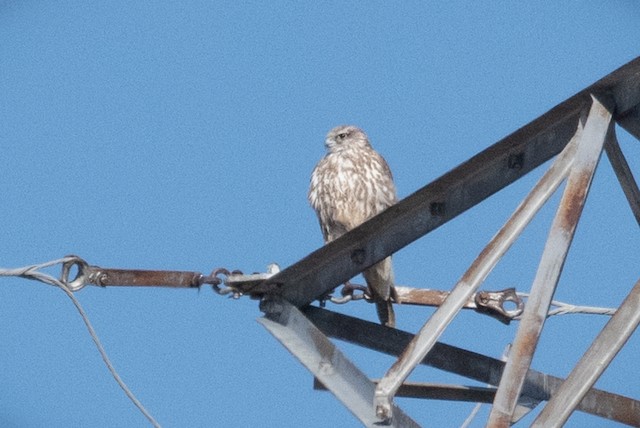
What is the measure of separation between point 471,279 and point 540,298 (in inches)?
10.2

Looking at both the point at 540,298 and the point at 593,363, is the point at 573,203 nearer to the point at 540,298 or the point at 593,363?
the point at 540,298

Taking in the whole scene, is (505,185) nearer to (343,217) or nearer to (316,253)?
(316,253)

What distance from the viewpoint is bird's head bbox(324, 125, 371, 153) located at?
866 cm

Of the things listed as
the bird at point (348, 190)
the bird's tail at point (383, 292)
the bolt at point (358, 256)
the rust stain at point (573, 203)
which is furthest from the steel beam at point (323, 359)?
the bird at point (348, 190)

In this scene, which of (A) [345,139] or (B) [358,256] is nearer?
(B) [358,256]

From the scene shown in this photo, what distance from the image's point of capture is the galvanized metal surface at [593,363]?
13.6 ft

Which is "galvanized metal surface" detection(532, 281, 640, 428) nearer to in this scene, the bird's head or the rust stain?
the rust stain

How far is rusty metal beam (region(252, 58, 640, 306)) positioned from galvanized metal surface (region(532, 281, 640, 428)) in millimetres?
698

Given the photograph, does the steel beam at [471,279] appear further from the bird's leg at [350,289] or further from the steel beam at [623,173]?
the bird's leg at [350,289]

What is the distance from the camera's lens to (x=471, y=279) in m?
4.34

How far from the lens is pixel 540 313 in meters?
4.21

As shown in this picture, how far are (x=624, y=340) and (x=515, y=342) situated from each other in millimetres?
374

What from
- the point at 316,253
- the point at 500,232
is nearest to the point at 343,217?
the point at 316,253

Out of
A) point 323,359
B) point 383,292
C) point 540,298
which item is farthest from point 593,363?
point 383,292
